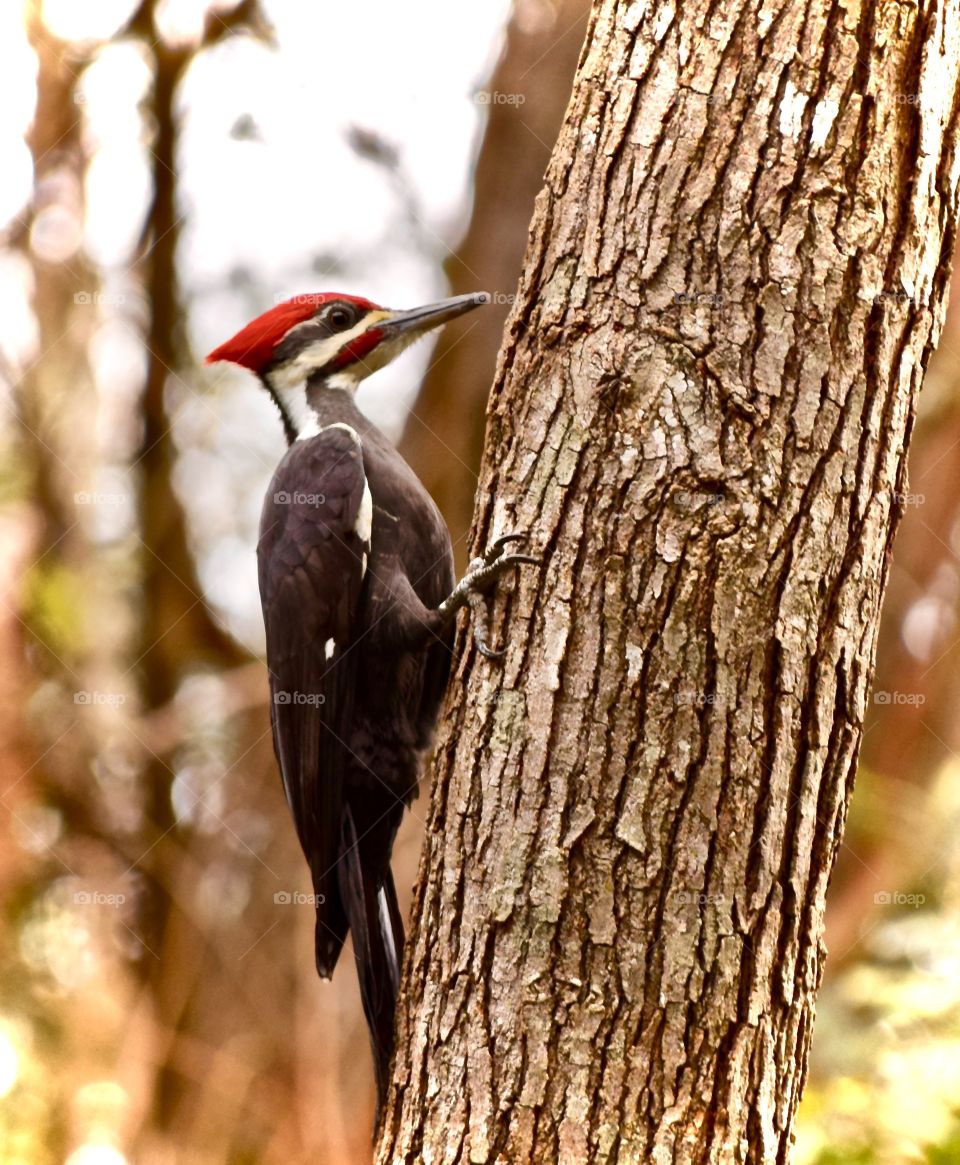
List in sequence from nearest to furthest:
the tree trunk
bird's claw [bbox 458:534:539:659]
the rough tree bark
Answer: the rough tree bark
bird's claw [bbox 458:534:539:659]
the tree trunk

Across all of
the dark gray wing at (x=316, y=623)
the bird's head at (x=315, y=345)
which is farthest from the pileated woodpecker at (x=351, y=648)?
the bird's head at (x=315, y=345)

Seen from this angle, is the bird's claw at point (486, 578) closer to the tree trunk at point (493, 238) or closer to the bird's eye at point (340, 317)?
the bird's eye at point (340, 317)

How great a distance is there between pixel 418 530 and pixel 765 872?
148 cm

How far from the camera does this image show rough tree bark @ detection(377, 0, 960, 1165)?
5.06ft

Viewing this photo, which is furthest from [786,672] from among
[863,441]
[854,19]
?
[854,19]

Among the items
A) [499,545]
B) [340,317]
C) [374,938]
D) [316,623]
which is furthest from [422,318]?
[374,938]

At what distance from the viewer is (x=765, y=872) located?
5.16 ft

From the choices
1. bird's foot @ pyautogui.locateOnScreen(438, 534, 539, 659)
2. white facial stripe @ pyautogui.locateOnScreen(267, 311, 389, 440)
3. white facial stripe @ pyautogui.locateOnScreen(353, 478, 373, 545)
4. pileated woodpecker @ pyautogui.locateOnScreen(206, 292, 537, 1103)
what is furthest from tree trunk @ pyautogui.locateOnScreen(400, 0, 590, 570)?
bird's foot @ pyautogui.locateOnScreen(438, 534, 539, 659)

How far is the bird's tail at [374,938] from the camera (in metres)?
2.18

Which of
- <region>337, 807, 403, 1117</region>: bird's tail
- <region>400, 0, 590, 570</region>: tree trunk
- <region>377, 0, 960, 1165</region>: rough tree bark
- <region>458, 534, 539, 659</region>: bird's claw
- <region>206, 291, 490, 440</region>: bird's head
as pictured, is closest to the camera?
<region>377, 0, 960, 1165</region>: rough tree bark

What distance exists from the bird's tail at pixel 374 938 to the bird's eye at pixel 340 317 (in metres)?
1.34

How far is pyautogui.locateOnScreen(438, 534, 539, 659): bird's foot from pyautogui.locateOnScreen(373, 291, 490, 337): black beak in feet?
4.10

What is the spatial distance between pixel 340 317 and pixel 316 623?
3.07 feet

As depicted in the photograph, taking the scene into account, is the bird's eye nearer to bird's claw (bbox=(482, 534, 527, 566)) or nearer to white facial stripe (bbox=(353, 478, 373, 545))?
white facial stripe (bbox=(353, 478, 373, 545))
